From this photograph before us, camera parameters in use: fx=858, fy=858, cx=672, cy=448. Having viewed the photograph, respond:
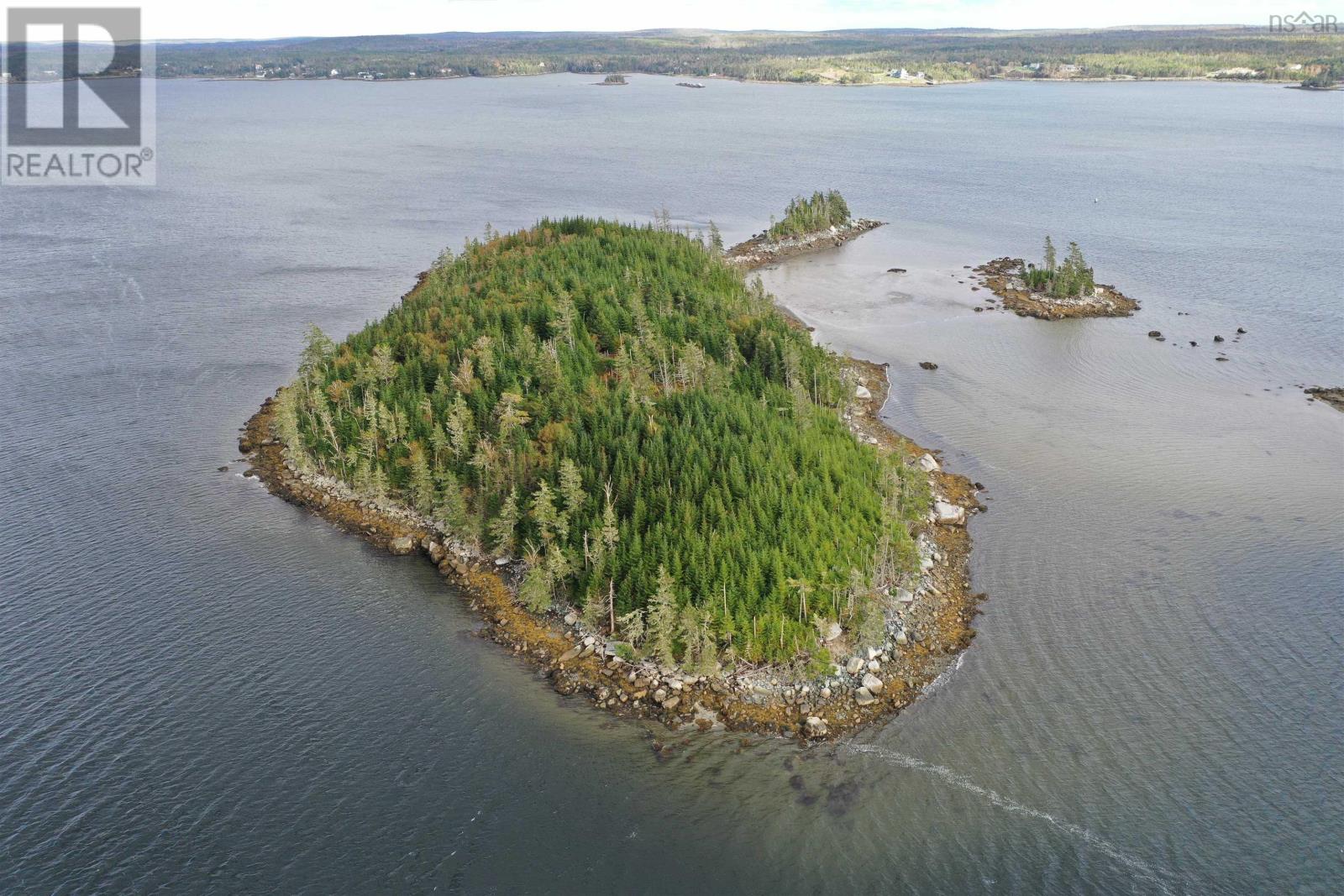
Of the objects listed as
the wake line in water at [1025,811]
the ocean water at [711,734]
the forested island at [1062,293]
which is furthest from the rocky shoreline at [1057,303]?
the wake line in water at [1025,811]

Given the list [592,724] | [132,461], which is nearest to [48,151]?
[132,461]

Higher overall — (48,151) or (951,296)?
(48,151)

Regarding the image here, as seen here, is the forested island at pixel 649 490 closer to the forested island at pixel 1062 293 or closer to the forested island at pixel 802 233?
the forested island at pixel 1062 293

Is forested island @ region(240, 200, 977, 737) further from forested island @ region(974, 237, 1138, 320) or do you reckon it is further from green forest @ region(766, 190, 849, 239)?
green forest @ region(766, 190, 849, 239)

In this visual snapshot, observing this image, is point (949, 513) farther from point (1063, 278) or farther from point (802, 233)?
point (802, 233)

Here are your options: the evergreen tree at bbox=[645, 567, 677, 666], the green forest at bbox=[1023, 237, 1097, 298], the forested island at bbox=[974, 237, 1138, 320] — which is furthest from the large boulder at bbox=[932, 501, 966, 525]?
the green forest at bbox=[1023, 237, 1097, 298]

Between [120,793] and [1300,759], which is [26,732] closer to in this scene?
[120,793]
